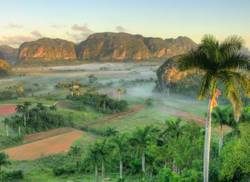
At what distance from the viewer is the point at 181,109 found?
164000mm

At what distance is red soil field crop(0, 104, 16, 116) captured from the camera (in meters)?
140

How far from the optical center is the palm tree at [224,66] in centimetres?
2631

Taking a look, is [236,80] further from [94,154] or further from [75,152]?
[75,152]

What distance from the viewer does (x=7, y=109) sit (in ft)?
486

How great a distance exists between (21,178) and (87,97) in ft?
317

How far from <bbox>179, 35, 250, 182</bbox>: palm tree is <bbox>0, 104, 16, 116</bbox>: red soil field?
12030 cm

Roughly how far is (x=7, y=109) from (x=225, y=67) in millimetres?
131941

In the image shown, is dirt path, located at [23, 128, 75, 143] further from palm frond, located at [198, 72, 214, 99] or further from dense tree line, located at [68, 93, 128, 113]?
palm frond, located at [198, 72, 214, 99]

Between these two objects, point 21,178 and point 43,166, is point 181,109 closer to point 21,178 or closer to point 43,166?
point 43,166

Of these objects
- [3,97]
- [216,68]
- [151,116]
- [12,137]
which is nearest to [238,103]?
[216,68]

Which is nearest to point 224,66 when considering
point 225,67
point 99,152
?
point 225,67

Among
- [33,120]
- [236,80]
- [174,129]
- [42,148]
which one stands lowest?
[42,148]

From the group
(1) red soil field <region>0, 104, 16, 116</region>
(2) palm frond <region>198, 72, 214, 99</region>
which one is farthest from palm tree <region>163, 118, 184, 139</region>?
(1) red soil field <region>0, 104, 16, 116</region>

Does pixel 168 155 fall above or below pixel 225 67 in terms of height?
below
